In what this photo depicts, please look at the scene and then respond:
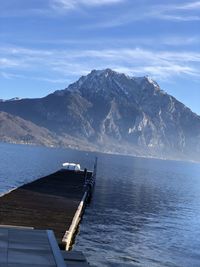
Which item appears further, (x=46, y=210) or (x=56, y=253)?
(x=46, y=210)

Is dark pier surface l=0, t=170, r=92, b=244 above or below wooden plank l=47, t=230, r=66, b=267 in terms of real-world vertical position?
below

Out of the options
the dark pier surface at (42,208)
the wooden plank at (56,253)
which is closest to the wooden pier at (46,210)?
the dark pier surface at (42,208)

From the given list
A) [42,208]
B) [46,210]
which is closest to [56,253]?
[46,210]

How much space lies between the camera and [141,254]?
43.0 m

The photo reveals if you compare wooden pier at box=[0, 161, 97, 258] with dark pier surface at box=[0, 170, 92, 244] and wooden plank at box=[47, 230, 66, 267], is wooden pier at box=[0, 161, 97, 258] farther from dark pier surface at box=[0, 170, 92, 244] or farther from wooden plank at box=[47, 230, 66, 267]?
wooden plank at box=[47, 230, 66, 267]

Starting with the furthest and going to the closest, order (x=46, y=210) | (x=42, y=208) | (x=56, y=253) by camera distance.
Answer: (x=42, y=208) < (x=46, y=210) < (x=56, y=253)

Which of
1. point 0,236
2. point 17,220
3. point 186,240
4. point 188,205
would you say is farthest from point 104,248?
point 188,205

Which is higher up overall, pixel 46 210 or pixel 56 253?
pixel 56 253

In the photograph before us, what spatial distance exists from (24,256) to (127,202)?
7279cm

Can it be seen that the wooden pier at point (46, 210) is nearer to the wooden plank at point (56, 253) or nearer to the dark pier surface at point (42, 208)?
the dark pier surface at point (42, 208)

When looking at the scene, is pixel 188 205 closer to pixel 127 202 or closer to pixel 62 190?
pixel 127 202

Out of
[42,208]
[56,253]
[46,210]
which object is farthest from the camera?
[42,208]

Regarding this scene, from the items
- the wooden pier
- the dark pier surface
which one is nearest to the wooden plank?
the wooden pier

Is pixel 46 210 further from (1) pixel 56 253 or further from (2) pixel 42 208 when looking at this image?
(1) pixel 56 253
